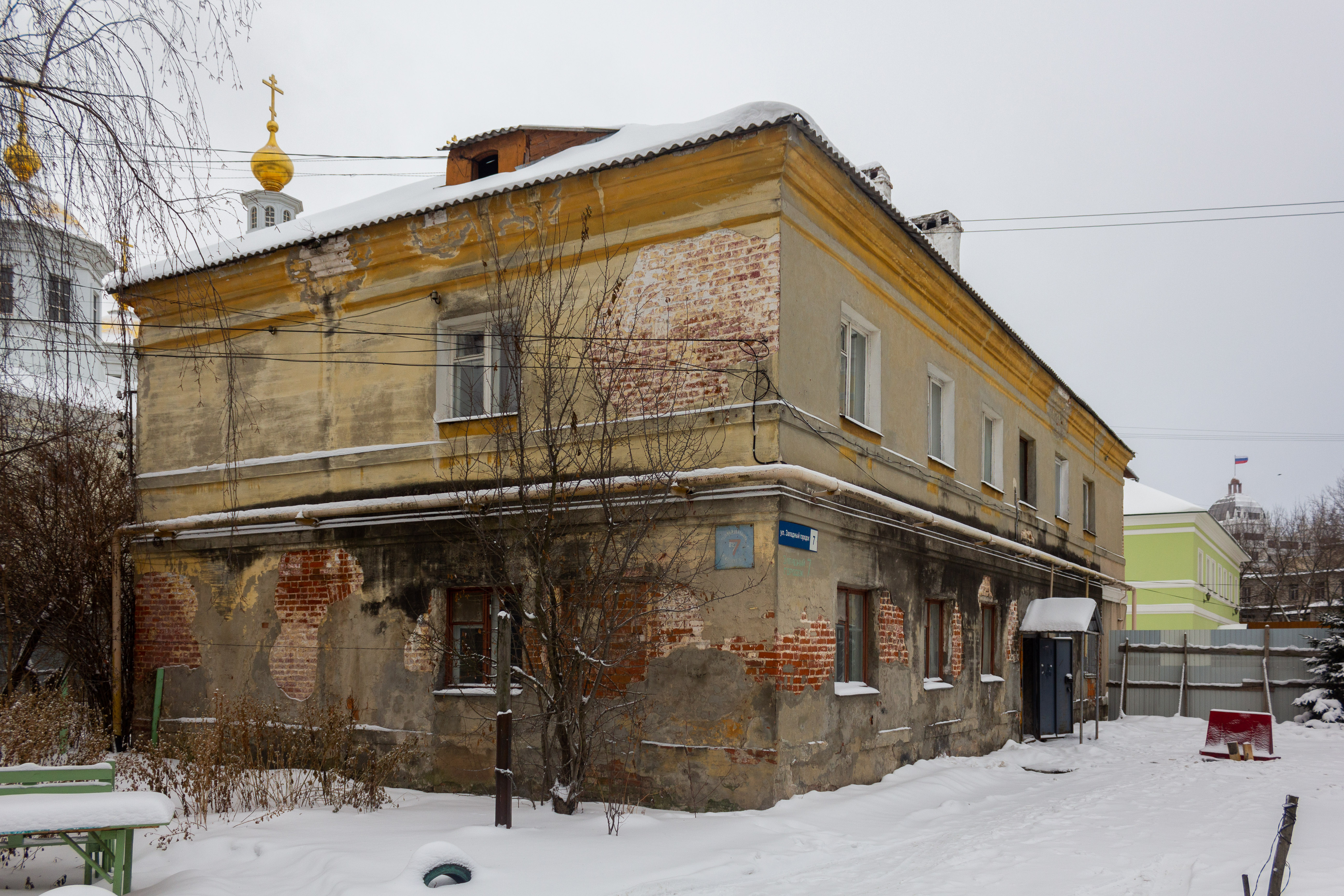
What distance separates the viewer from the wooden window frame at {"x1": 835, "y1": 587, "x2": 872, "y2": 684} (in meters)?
11.0

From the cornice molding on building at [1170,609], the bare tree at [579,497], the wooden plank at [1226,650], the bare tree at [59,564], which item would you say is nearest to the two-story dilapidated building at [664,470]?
the bare tree at [579,497]

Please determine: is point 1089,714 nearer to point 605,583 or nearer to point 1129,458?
point 1129,458

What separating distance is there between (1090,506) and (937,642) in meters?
10.5

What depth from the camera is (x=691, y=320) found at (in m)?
10.2

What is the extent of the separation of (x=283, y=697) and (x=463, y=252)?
5.56 metres

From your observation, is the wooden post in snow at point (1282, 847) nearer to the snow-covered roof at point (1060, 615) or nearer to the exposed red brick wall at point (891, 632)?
the exposed red brick wall at point (891, 632)

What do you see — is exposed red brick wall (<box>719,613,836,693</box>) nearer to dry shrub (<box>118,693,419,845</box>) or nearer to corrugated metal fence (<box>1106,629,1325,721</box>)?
dry shrub (<box>118,693,419,845</box>)

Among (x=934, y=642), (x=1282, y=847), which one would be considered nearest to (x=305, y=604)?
(x=934, y=642)

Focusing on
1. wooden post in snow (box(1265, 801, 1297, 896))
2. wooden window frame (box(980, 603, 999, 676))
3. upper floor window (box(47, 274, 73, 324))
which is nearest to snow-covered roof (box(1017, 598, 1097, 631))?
wooden window frame (box(980, 603, 999, 676))

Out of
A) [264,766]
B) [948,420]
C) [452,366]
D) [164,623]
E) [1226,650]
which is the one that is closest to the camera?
[264,766]

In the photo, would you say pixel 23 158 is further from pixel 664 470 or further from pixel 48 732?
pixel 48 732

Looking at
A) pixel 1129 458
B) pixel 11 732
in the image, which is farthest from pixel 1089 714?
pixel 11 732

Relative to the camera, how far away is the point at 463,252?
11.5 m

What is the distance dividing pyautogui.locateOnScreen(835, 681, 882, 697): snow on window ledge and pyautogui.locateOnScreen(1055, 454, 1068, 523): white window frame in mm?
9957
